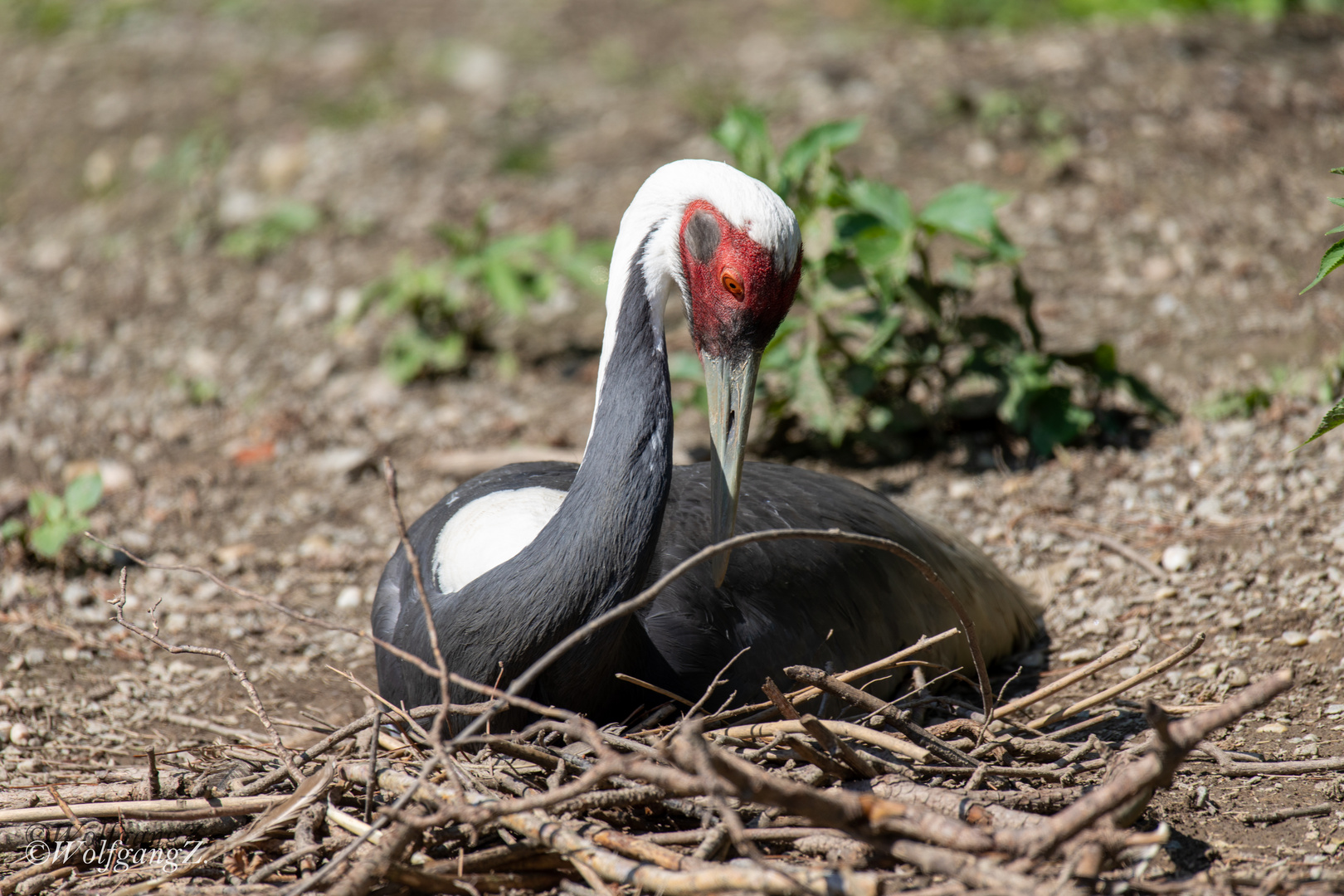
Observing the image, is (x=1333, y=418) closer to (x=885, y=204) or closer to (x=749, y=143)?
(x=885, y=204)

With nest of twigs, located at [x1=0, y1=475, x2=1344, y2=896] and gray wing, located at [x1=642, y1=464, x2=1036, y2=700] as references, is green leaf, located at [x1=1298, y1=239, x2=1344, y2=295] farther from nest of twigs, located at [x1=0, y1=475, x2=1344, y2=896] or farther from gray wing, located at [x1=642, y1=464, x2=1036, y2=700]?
gray wing, located at [x1=642, y1=464, x2=1036, y2=700]

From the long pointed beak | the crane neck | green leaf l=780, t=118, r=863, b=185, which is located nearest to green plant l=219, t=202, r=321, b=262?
green leaf l=780, t=118, r=863, b=185

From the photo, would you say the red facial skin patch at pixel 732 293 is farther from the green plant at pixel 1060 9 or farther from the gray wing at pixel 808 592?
the green plant at pixel 1060 9

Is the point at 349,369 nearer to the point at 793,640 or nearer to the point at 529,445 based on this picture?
the point at 529,445

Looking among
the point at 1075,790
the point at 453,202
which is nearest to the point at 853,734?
the point at 1075,790

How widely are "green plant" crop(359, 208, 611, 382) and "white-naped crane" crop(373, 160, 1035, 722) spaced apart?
2578 mm

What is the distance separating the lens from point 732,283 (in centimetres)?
302

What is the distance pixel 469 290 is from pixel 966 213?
119 inches

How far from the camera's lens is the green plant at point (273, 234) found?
7895 millimetres

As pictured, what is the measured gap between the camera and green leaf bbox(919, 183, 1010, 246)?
4.57 m

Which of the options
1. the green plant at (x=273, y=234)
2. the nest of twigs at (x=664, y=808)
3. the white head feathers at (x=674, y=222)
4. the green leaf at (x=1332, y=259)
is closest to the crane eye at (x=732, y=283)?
the white head feathers at (x=674, y=222)

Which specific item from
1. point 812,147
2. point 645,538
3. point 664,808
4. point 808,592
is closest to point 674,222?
point 645,538

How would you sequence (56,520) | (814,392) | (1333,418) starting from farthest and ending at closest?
(814,392)
(56,520)
(1333,418)

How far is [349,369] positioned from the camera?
6.81 m
